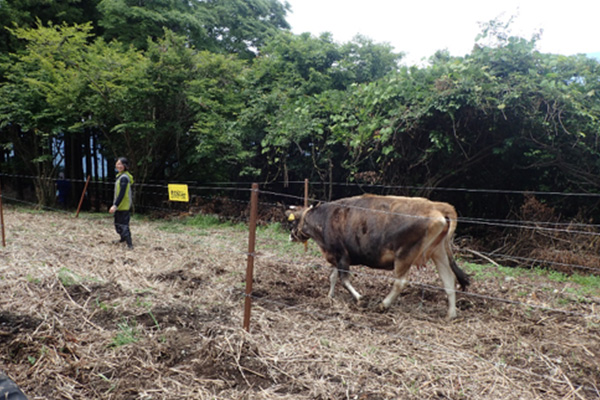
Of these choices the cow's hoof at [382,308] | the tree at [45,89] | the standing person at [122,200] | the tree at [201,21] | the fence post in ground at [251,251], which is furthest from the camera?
the tree at [201,21]

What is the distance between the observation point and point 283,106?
33.8ft

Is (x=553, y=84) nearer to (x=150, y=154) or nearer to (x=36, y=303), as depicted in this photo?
(x=36, y=303)

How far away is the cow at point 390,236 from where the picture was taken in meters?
4.48

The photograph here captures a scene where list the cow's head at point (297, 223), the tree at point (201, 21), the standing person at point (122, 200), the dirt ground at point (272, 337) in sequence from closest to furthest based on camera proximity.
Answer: the dirt ground at point (272, 337), the cow's head at point (297, 223), the standing person at point (122, 200), the tree at point (201, 21)

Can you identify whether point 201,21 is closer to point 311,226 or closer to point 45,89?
point 45,89

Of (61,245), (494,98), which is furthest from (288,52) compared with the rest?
(61,245)

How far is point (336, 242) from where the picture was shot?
5.17 metres

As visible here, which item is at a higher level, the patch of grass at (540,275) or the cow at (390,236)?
the cow at (390,236)

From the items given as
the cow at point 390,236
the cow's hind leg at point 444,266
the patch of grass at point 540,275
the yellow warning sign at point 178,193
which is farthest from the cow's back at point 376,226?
the patch of grass at point 540,275

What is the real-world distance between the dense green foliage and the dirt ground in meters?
2.73

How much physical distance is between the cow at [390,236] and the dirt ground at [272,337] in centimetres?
36

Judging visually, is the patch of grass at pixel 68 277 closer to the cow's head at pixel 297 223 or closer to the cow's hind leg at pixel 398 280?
the cow's head at pixel 297 223

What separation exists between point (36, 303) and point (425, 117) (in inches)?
252

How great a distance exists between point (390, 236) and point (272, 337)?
1755 millimetres
